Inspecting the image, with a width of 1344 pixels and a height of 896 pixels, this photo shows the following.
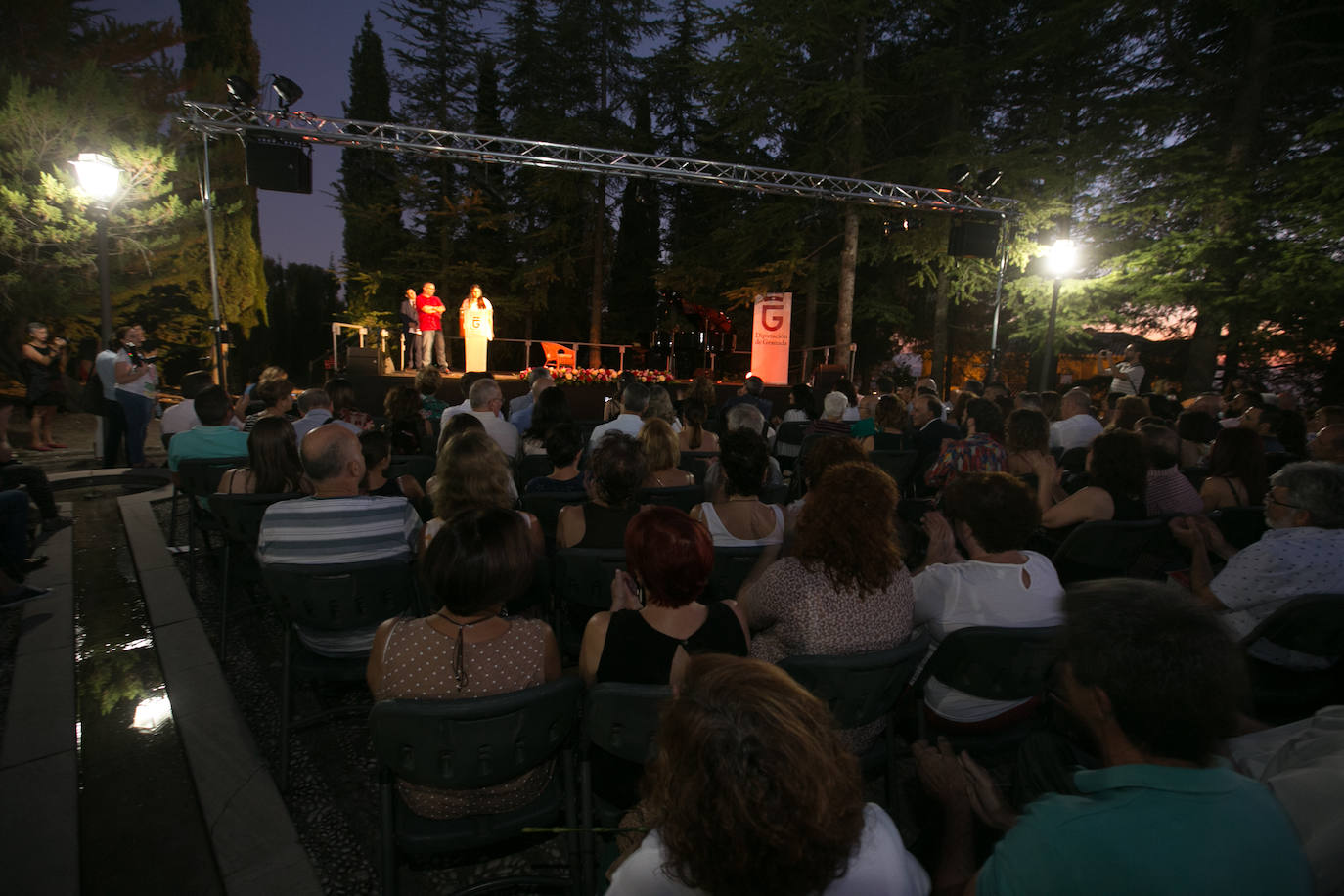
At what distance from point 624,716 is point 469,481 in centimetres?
152

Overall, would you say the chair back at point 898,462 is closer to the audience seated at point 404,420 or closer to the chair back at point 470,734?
the audience seated at point 404,420

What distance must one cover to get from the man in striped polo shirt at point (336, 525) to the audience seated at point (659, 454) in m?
1.42

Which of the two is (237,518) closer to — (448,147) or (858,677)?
(858,677)

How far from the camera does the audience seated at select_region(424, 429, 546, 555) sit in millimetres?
2703

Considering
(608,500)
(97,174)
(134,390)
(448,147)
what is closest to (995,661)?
(608,500)

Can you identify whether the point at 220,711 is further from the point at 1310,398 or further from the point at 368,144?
the point at 1310,398

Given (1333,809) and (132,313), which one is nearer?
(1333,809)

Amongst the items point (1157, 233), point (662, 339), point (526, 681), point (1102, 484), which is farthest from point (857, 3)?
point (526, 681)

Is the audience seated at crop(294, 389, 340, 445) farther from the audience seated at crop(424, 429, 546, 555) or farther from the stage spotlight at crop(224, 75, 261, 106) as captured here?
the stage spotlight at crop(224, 75, 261, 106)

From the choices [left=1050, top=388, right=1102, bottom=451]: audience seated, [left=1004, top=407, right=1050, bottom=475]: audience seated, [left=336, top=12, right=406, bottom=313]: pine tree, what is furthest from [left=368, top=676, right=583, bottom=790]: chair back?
[left=336, top=12, right=406, bottom=313]: pine tree

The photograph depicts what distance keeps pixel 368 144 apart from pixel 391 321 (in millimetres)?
11931

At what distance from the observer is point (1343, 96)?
36.4 feet

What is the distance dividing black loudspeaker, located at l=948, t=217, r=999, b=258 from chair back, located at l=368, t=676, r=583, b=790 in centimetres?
1277

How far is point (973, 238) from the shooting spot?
12023 millimetres
